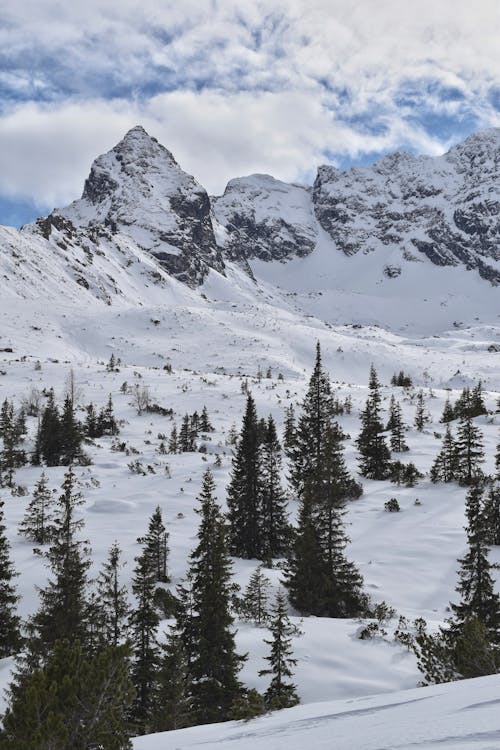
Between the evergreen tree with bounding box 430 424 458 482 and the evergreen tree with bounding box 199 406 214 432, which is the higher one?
the evergreen tree with bounding box 199 406 214 432

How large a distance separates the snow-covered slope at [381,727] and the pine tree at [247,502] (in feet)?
61.2

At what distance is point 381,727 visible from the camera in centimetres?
513

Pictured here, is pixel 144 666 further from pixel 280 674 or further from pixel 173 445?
pixel 173 445

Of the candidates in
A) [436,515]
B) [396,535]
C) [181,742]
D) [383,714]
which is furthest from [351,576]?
[383,714]

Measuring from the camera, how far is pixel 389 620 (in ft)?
53.7

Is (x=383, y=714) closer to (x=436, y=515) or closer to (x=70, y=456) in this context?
(x=436, y=515)

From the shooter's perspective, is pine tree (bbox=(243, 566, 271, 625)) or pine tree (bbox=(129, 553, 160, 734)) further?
pine tree (bbox=(243, 566, 271, 625))

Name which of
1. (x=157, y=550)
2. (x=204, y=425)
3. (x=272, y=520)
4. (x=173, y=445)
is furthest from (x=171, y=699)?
(x=204, y=425)

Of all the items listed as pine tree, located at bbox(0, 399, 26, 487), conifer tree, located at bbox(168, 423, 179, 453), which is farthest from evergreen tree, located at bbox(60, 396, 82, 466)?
conifer tree, located at bbox(168, 423, 179, 453)

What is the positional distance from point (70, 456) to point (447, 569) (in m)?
28.7

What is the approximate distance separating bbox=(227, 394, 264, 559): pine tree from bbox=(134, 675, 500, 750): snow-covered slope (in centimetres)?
1865

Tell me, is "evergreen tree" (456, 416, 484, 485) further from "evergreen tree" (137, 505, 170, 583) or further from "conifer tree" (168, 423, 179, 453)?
"conifer tree" (168, 423, 179, 453)

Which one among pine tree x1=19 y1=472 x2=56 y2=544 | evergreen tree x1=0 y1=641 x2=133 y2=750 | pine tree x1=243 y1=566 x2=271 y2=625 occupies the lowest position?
pine tree x1=243 y1=566 x2=271 y2=625

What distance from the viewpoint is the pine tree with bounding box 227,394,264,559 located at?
27.0 m
